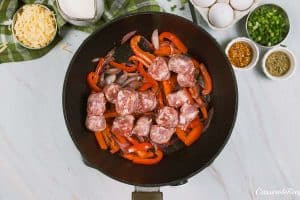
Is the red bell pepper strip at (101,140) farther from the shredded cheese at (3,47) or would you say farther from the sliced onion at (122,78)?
the shredded cheese at (3,47)

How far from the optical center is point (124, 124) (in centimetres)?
133

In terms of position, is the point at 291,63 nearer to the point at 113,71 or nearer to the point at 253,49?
the point at 253,49

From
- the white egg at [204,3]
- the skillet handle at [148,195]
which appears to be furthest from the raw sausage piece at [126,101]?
the white egg at [204,3]

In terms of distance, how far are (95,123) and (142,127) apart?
0.44 ft

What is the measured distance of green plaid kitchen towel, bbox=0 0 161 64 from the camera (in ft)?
4.75

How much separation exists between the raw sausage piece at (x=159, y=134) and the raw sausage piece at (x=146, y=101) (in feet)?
0.18

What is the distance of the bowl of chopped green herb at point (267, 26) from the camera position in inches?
57.3

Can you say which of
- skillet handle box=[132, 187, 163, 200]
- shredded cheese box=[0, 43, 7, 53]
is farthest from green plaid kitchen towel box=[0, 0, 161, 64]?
skillet handle box=[132, 187, 163, 200]

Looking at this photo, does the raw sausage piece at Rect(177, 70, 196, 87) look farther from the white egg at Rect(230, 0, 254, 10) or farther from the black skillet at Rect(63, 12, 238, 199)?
the white egg at Rect(230, 0, 254, 10)

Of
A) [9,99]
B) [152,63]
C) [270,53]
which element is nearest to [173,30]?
[152,63]

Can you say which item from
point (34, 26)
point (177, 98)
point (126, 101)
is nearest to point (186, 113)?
point (177, 98)

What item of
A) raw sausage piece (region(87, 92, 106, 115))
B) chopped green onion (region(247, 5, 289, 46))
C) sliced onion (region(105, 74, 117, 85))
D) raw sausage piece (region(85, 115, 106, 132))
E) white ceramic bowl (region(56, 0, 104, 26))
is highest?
chopped green onion (region(247, 5, 289, 46))

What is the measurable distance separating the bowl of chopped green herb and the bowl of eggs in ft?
0.18

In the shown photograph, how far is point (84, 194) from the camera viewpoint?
1513 mm
